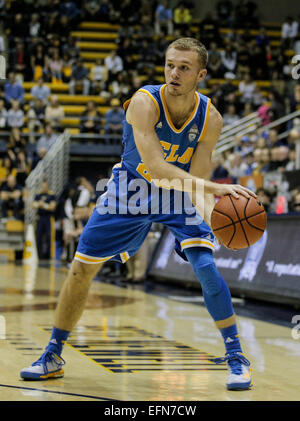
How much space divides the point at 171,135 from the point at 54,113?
15526 mm

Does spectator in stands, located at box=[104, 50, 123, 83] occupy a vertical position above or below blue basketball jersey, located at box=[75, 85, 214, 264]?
above

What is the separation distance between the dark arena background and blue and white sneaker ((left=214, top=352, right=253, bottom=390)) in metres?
0.06

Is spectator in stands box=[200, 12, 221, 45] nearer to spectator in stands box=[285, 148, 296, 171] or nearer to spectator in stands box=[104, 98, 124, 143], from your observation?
spectator in stands box=[104, 98, 124, 143]

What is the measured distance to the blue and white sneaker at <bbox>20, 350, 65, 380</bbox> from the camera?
4.02m

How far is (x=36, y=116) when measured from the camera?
19.3 m

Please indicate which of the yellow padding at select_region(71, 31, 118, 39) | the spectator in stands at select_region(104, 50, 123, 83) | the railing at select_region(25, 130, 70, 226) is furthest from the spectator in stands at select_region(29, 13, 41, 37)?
the railing at select_region(25, 130, 70, 226)

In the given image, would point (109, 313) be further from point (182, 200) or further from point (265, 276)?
point (182, 200)

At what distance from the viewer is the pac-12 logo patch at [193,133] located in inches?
167

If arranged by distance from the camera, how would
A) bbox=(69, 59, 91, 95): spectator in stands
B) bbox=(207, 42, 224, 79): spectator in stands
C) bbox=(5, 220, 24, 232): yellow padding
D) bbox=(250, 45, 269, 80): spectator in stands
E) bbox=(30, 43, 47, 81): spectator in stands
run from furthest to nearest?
bbox=(250, 45, 269, 80): spectator in stands < bbox=(207, 42, 224, 79): spectator in stands < bbox=(30, 43, 47, 81): spectator in stands < bbox=(69, 59, 91, 95): spectator in stands < bbox=(5, 220, 24, 232): yellow padding

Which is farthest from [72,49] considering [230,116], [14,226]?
[14,226]

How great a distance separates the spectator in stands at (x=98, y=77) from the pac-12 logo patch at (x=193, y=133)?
17.0 meters

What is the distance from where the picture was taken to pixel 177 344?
550 centimetres
